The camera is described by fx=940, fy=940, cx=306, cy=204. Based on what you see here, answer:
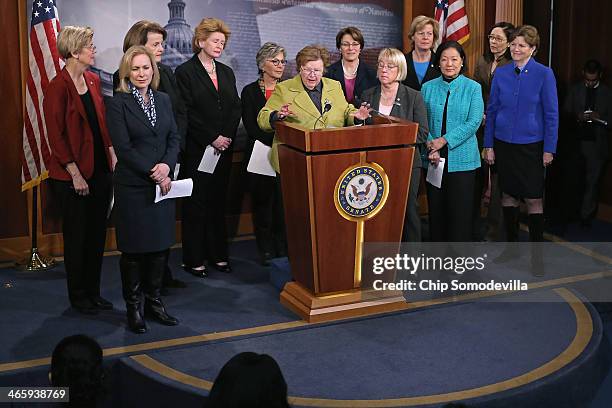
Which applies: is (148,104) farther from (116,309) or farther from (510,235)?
(510,235)

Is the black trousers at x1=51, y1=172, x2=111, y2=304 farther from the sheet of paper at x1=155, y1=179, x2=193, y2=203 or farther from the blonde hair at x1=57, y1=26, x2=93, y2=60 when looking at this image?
the blonde hair at x1=57, y1=26, x2=93, y2=60

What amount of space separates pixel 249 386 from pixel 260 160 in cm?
362

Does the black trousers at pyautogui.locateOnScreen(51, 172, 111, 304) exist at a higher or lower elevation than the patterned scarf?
lower

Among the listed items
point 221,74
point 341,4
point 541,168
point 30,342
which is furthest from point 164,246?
point 341,4

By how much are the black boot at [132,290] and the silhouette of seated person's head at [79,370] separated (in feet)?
6.49

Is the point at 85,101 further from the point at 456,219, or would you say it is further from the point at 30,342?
the point at 456,219

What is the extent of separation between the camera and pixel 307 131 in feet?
15.0

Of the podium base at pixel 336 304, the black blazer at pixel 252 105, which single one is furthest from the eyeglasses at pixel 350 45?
the podium base at pixel 336 304

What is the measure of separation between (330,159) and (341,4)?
2808mm

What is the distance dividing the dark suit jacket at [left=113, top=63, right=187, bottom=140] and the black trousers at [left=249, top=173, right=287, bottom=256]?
2.21 feet

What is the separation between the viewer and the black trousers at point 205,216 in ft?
19.2

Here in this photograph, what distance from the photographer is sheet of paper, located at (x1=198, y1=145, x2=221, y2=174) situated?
227 inches

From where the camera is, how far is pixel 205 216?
5.96 meters

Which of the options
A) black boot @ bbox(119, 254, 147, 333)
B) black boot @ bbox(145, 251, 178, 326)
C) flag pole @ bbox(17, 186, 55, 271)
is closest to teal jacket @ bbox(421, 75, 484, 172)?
black boot @ bbox(145, 251, 178, 326)
